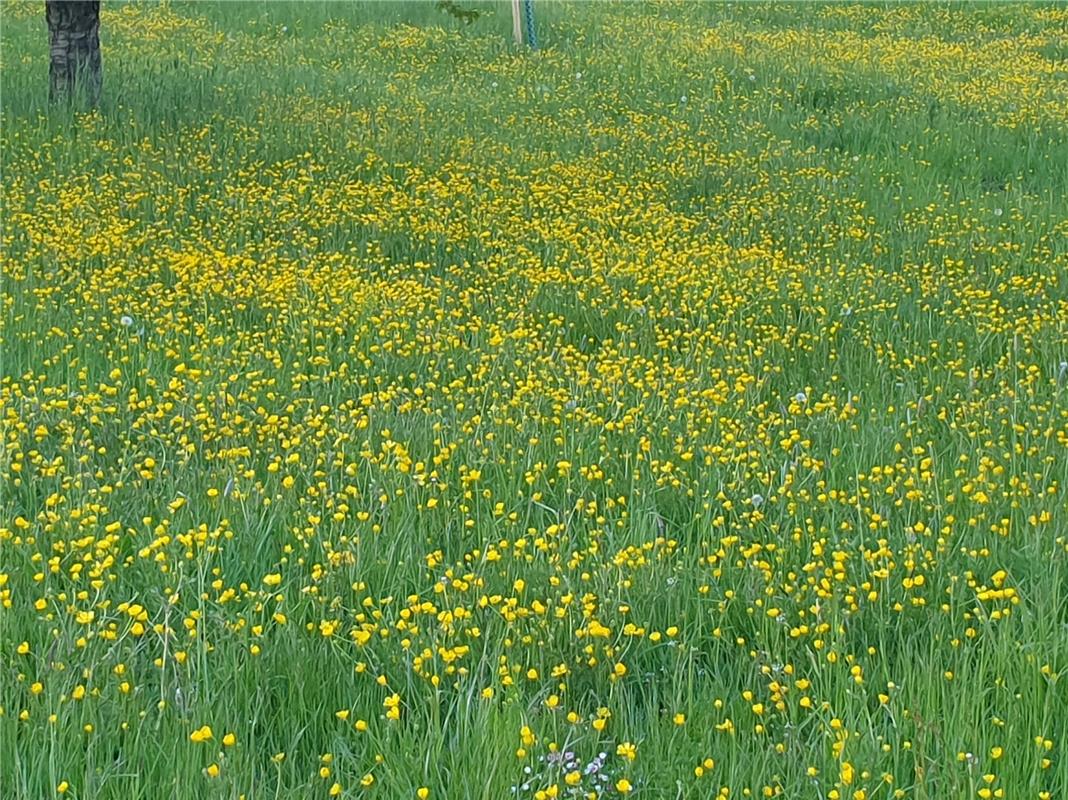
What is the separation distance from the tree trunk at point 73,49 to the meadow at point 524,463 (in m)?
0.30

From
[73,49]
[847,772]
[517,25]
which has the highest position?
[517,25]

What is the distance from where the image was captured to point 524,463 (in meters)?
4.27

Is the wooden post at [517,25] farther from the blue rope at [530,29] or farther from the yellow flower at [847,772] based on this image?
the yellow flower at [847,772]

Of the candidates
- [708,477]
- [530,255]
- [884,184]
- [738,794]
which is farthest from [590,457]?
[884,184]

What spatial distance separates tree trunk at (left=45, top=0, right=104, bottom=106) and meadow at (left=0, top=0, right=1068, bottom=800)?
0.30 meters

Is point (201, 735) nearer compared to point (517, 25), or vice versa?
point (201, 735)

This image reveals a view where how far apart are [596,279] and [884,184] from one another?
10.6 ft

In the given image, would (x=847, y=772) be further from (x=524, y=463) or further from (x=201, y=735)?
(x=524, y=463)

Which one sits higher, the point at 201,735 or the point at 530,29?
the point at 530,29

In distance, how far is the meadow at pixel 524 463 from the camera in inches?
111

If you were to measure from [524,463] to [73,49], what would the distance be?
713cm

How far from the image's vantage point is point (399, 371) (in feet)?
17.3

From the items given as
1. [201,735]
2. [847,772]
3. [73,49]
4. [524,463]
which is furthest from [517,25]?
[847,772]

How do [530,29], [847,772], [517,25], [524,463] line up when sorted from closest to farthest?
[847,772] < [524,463] < [530,29] < [517,25]
